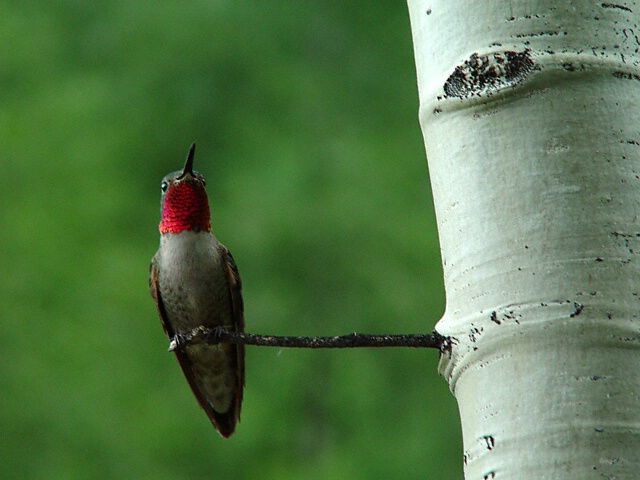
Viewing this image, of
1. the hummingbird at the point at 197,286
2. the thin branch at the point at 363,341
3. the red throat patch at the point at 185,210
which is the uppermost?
the red throat patch at the point at 185,210

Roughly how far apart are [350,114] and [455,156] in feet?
10.4

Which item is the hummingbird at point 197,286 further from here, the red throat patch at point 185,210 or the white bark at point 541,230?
the white bark at point 541,230

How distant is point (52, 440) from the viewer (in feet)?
11.2

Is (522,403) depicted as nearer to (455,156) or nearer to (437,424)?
(455,156)

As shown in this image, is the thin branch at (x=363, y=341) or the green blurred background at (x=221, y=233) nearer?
the thin branch at (x=363, y=341)

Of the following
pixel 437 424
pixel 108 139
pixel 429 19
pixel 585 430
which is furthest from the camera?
pixel 108 139

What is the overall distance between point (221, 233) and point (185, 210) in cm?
128

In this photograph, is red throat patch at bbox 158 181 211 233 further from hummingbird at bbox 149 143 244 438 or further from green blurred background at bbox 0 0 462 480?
green blurred background at bbox 0 0 462 480

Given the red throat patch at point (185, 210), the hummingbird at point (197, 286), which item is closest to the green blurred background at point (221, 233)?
the hummingbird at point (197, 286)

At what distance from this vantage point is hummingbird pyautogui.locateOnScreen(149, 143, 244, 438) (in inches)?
91.9

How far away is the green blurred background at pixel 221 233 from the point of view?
3.40 meters

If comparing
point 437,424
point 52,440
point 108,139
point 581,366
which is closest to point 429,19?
point 581,366

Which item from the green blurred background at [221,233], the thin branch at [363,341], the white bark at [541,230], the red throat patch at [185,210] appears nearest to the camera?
the white bark at [541,230]

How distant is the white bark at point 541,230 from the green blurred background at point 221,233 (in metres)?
2.43
